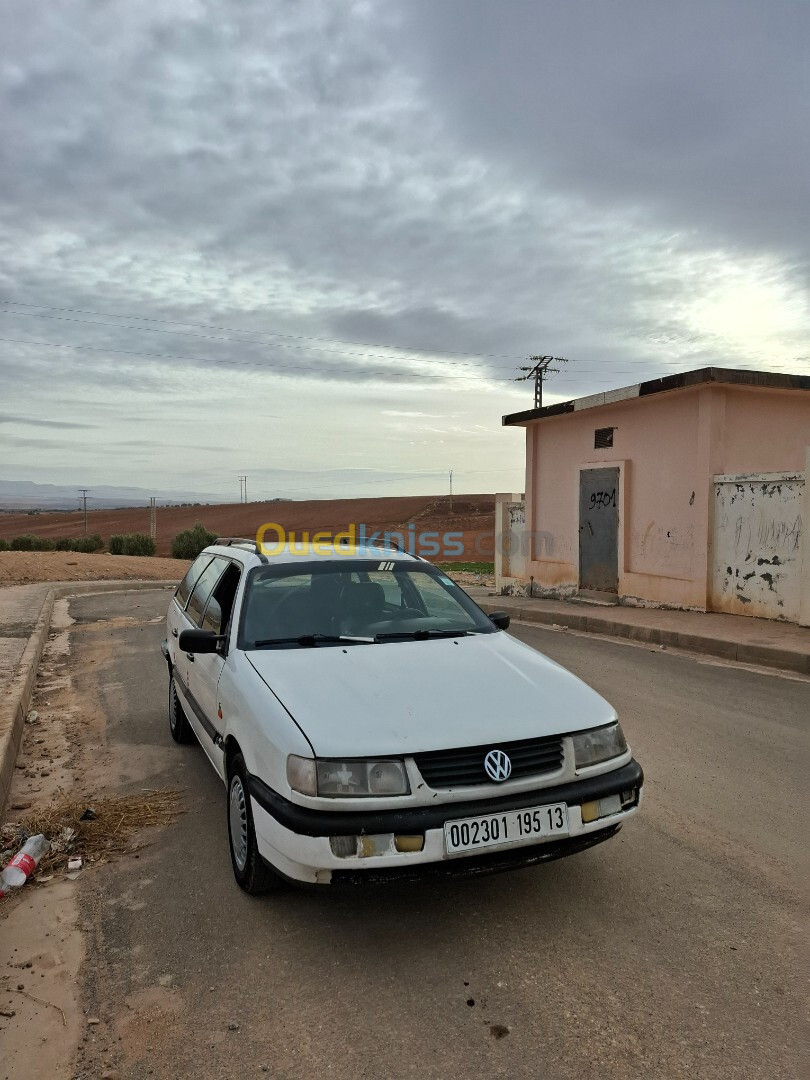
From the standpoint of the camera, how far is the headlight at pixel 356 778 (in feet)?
9.37

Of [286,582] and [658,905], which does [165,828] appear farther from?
[658,905]

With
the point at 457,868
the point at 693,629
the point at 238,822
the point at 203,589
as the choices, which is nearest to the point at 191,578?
the point at 203,589

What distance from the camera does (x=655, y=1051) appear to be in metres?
2.43

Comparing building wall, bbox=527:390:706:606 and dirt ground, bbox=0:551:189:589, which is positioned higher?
building wall, bbox=527:390:706:606

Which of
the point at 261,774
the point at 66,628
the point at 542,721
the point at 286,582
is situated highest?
the point at 286,582

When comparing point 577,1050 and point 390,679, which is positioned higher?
point 390,679

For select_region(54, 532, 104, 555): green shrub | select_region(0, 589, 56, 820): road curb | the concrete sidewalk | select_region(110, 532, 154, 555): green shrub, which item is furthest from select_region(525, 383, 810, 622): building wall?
select_region(54, 532, 104, 555): green shrub

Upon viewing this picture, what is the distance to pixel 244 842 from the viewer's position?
349 cm

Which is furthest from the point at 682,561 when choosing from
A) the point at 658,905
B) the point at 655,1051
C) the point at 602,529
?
the point at 655,1051

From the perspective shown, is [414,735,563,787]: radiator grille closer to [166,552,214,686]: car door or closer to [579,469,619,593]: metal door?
[166,552,214,686]: car door

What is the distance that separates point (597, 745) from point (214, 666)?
206cm

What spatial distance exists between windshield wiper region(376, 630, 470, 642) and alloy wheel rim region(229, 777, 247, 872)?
3.29ft

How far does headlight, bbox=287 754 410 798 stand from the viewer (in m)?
2.86

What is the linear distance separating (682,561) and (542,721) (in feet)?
35.8
